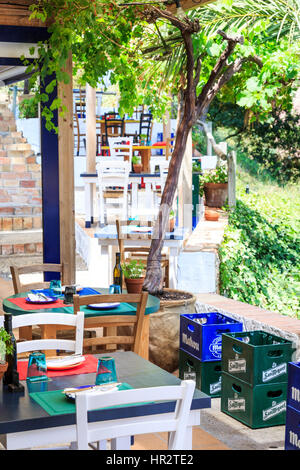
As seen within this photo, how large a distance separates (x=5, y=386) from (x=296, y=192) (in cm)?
1888

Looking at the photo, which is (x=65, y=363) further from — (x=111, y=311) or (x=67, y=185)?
(x=67, y=185)

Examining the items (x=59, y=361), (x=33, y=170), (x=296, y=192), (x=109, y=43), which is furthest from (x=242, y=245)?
(x=296, y=192)

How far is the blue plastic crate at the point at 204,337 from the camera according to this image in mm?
4441

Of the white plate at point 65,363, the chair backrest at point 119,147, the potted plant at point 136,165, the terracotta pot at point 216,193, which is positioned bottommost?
the white plate at point 65,363

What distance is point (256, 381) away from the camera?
12.9 ft

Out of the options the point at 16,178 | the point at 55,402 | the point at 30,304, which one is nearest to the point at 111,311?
the point at 30,304

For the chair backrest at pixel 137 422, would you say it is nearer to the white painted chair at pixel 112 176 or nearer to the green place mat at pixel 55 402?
the green place mat at pixel 55 402

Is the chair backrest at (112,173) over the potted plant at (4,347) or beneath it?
over

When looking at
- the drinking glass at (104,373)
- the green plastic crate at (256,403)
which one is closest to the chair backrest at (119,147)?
the green plastic crate at (256,403)

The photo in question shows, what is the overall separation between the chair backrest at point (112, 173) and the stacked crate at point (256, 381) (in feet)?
21.0

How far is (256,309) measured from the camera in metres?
5.36

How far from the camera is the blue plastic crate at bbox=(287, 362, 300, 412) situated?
135 inches

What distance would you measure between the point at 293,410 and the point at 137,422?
1453 millimetres
